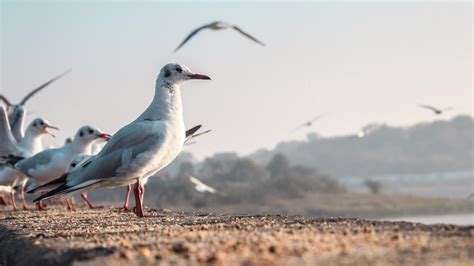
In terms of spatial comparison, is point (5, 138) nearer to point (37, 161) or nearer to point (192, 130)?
point (37, 161)

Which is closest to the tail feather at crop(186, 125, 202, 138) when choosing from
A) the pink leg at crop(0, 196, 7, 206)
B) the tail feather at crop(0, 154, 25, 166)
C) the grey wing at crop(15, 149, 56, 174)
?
the grey wing at crop(15, 149, 56, 174)

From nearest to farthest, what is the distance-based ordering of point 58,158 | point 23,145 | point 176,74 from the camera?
point 176,74, point 58,158, point 23,145

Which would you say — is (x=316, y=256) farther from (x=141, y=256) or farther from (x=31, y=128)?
(x=31, y=128)

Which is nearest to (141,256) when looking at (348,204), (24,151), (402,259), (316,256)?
(316,256)

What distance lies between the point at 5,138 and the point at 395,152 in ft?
313

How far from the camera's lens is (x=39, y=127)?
17969 millimetres

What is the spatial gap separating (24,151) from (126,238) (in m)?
10.5

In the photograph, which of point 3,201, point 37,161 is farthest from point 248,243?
point 3,201

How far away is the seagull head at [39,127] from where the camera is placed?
17.9 meters

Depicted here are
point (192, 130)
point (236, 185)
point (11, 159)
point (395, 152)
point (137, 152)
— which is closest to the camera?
point (137, 152)

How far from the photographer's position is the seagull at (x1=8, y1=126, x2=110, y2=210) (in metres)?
14.7

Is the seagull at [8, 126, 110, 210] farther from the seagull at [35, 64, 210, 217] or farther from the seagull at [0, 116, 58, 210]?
the seagull at [35, 64, 210, 217]

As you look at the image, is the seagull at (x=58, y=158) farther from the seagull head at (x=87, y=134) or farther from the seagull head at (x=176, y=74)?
the seagull head at (x=176, y=74)

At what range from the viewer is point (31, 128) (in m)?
18.1
